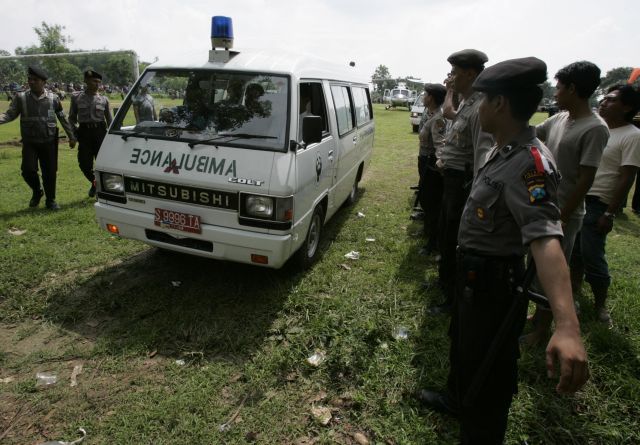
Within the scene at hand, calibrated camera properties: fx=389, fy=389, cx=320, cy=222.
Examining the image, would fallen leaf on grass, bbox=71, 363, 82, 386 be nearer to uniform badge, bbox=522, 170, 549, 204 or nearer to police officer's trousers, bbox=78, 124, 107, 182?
uniform badge, bbox=522, 170, 549, 204

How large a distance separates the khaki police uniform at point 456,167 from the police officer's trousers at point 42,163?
17.8 ft

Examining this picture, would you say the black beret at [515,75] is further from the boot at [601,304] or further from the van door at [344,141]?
the van door at [344,141]

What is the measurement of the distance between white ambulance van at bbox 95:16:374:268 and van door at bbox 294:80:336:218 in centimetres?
2

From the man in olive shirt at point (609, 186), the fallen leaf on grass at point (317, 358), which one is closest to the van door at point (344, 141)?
the fallen leaf on grass at point (317, 358)

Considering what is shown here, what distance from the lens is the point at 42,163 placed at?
561cm

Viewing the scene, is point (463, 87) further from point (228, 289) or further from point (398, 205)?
point (398, 205)

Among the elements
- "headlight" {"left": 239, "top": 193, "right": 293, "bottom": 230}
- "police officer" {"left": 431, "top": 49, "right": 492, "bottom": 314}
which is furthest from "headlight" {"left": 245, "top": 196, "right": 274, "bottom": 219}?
"police officer" {"left": 431, "top": 49, "right": 492, "bottom": 314}

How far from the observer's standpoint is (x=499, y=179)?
1.63m

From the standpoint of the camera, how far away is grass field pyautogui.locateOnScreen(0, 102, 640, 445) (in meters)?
2.32

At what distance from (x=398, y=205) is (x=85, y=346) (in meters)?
5.19

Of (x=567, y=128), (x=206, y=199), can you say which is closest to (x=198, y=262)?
(x=206, y=199)

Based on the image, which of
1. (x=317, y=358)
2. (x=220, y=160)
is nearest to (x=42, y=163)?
(x=220, y=160)

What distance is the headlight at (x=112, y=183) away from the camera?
3.39 meters

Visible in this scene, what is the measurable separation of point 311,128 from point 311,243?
4.54 feet
